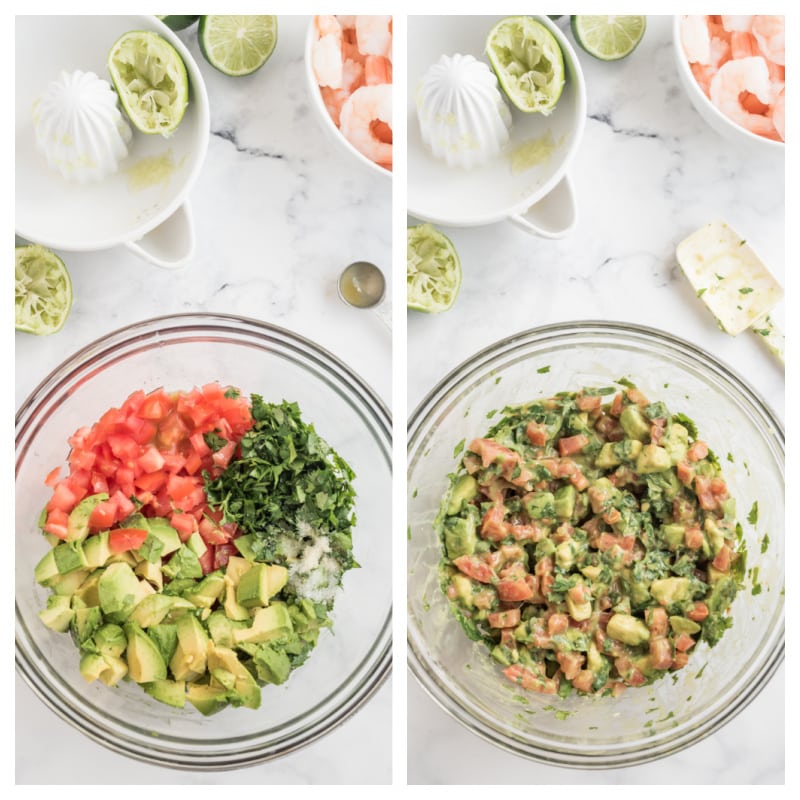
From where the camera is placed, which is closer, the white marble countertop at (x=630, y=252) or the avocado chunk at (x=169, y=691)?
the avocado chunk at (x=169, y=691)

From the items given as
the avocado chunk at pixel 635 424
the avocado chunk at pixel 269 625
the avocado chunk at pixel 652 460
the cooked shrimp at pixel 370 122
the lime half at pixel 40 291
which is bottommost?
the avocado chunk at pixel 269 625

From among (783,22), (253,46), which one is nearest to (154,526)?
(253,46)

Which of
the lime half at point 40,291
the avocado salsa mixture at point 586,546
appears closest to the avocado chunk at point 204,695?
the avocado salsa mixture at point 586,546

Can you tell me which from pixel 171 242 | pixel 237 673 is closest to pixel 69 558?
pixel 237 673

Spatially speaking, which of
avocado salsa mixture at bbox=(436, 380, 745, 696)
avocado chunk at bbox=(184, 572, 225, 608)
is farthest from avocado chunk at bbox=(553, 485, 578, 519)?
avocado chunk at bbox=(184, 572, 225, 608)

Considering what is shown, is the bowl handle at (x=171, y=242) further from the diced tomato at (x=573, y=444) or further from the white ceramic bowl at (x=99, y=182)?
the diced tomato at (x=573, y=444)

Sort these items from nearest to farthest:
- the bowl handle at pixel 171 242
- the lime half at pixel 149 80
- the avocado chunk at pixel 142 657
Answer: the avocado chunk at pixel 142 657 → the lime half at pixel 149 80 → the bowl handle at pixel 171 242

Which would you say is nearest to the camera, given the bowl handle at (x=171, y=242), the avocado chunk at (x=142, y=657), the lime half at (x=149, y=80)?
the avocado chunk at (x=142, y=657)

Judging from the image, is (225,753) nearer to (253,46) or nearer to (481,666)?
(481,666)
